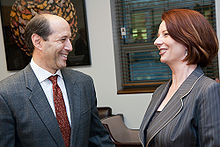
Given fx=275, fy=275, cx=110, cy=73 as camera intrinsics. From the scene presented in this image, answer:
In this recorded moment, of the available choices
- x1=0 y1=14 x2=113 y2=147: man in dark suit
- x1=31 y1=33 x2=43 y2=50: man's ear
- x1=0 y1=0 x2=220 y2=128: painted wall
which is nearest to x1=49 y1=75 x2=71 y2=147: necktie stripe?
x1=0 y1=14 x2=113 y2=147: man in dark suit

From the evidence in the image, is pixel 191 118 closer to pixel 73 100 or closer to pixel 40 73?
pixel 73 100

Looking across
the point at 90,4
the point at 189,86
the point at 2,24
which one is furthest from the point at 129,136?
the point at 2,24

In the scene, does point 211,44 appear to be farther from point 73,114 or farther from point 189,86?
point 73,114

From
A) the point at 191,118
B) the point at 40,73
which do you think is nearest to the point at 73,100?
the point at 40,73

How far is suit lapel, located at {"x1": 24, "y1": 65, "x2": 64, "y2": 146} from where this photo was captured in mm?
1580

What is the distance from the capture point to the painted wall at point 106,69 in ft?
13.2

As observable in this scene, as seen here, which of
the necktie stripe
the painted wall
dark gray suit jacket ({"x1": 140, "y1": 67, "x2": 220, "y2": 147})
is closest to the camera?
dark gray suit jacket ({"x1": 140, "y1": 67, "x2": 220, "y2": 147})

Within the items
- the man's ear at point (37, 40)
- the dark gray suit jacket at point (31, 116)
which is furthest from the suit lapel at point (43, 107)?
the man's ear at point (37, 40)

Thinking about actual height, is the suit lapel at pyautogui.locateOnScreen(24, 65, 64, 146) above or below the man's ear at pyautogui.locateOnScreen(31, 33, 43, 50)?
below

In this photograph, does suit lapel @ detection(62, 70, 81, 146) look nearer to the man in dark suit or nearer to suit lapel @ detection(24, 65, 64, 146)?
the man in dark suit

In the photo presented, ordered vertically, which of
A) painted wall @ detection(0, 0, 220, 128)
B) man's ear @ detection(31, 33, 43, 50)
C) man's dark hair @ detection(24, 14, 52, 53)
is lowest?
painted wall @ detection(0, 0, 220, 128)

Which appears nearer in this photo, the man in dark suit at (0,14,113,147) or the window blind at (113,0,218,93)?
the man in dark suit at (0,14,113,147)

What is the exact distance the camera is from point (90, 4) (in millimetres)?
4055

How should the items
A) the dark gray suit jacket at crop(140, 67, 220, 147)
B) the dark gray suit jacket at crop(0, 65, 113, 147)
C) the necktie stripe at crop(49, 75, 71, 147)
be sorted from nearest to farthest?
the dark gray suit jacket at crop(140, 67, 220, 147), the dark gray suit jacket at crop(0, 65, 113, 147), the necktie stripe at crop(49, 75, 71, 147)
